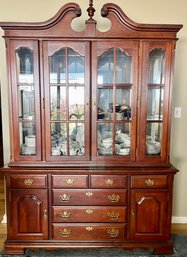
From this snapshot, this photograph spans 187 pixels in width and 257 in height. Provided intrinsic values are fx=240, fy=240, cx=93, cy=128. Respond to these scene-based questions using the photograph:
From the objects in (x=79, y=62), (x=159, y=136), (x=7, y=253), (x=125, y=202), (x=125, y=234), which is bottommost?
(x=7, y=253)

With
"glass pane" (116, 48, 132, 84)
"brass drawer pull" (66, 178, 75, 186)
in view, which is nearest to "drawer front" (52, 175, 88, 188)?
"brass drawer pull" (66, 178, 75, 186)

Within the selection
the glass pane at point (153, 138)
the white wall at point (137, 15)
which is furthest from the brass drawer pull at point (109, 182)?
the white wall at point (137, 15)

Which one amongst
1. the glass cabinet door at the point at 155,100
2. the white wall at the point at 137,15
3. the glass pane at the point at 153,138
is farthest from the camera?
the white wall at the point at 137,15

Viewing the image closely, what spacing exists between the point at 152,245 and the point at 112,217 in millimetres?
453

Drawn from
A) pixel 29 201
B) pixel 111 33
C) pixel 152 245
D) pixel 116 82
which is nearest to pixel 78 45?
pixel 111 33

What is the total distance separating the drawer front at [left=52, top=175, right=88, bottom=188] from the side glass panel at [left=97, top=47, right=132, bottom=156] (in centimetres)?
28

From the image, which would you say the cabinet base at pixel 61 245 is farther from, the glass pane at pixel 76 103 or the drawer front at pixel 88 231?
the glass pane at pixel 76 103

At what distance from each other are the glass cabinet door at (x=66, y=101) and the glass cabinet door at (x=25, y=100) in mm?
96

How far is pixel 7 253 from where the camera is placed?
2.17 meters

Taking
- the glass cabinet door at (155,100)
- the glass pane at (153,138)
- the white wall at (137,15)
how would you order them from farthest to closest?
the white wall at (137,15) < the glass pane at (153,138) < the glass cabinet door at (155,100)

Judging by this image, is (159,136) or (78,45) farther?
(159,136)

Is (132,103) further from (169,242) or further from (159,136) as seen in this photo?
(169,242)

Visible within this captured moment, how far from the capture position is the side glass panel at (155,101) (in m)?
2.09

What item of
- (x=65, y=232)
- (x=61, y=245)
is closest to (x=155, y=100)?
(x=65, y=232)
